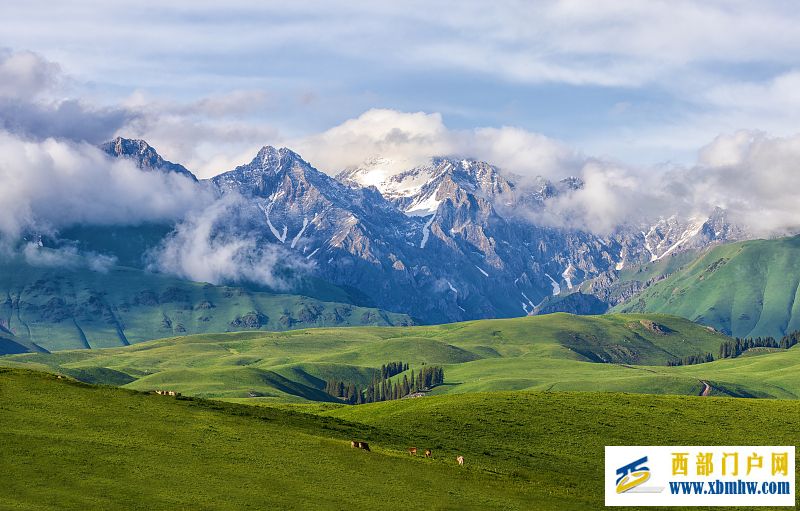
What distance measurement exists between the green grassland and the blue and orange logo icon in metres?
3.58

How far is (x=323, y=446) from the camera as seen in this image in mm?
109188

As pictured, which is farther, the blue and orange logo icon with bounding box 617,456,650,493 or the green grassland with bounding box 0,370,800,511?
the blue and orange logo icon with bounding box 617,456,650,493

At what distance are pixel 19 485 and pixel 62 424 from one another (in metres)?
20.2

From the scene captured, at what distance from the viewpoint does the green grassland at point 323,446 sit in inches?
3438

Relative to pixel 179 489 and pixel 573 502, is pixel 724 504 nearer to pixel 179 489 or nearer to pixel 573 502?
pixel 573 502

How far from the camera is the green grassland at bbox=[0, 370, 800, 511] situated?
87312 mm

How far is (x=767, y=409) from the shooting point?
153000mm

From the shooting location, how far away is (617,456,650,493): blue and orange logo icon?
97812mm

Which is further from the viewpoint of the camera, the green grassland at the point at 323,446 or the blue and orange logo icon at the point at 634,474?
the blue and orange logo icon at the point at 634,474

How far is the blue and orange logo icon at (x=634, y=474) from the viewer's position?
9781 cm

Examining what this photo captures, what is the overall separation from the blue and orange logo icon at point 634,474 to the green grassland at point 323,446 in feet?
11.8

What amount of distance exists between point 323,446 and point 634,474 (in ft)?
107

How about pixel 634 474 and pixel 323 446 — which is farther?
pixel 323 446

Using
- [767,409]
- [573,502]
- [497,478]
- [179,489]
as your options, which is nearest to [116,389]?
[179,489]
